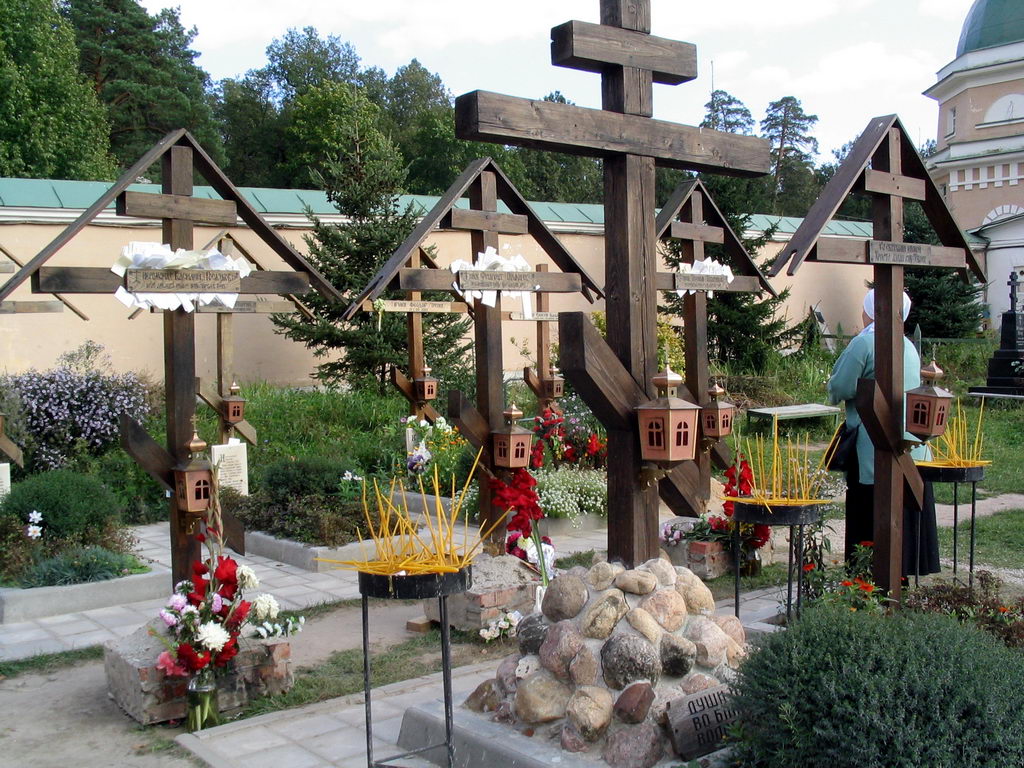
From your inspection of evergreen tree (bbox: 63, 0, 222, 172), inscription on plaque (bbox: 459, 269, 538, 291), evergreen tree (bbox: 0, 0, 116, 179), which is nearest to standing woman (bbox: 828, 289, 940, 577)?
inscription on plaque (bbox: 459, 269, 538, 291)

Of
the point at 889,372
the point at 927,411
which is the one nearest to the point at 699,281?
the point at 889,372

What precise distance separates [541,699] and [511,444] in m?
3.14

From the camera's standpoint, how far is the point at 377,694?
492 cm

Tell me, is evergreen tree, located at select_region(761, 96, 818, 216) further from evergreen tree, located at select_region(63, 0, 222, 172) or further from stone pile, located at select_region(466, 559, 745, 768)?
stone pile, located at select_region(466, 559, 745, 768)

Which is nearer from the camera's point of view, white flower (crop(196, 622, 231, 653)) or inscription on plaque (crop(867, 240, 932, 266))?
white flower (crop(196, 622, 231, 653))

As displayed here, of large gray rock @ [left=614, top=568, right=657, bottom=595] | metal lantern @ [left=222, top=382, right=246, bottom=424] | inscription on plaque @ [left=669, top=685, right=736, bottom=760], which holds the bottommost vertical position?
inscription on plaque @ [left=669, top=685, right=736, bottom=760]

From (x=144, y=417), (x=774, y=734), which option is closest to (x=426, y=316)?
Result: (x=144, y=417)

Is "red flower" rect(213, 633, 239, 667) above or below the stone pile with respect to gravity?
below

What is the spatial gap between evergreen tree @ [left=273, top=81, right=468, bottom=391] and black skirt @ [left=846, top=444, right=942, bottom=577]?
8.05 metres

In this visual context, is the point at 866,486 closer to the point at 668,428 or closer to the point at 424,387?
the point at 668,428

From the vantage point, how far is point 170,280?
17.4 ft

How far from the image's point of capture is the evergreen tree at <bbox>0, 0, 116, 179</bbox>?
87.0ft

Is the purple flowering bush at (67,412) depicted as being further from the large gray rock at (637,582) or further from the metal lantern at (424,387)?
the large gray rock at (637,582)

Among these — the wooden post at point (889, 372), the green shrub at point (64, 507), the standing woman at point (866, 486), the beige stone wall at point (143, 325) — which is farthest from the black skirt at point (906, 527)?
the beige stone wall at point (143, 325)
